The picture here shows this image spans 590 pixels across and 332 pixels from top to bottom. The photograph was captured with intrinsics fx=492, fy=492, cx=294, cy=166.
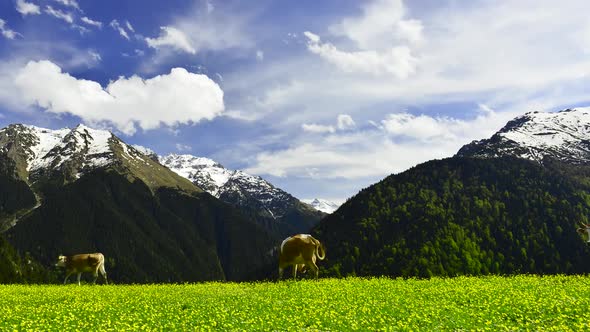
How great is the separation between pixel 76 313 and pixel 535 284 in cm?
2083

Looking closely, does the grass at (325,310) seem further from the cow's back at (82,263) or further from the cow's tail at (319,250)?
the cow's back at (82,263)

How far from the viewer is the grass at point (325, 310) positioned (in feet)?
49.7

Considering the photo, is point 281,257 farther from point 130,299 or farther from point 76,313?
point 76,313

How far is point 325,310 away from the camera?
58.4 feet

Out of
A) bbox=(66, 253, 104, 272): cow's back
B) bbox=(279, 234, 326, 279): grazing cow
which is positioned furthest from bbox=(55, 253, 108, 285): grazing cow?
bbox=(279, 234, 326, 279): grazing cow

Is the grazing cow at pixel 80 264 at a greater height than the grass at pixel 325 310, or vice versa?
the grazing cow at pixel 80 264

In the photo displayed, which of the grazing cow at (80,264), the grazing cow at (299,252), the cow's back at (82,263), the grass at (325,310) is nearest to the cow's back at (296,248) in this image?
the grazing cow at (299,252)

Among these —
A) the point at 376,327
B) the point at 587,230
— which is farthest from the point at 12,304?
the point at 587,230

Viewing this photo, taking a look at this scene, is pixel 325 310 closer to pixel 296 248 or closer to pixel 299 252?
pixel 299 252

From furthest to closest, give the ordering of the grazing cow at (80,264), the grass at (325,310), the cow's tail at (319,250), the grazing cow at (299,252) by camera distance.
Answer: the grazing cow at (80,264)
the cow's tail at (319,250)
the grazing cow at (299,252)
the grass at (325,310)

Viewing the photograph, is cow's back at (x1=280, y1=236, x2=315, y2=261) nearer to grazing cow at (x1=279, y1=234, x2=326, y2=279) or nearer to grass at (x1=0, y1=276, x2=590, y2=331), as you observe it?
grazing cow at (x1=279, y1=234, x2=326, y2=279)

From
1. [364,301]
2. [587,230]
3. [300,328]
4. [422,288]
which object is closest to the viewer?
[300,328]

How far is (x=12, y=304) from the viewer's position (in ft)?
71.7

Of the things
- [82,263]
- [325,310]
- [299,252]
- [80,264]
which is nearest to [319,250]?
[299,252]
